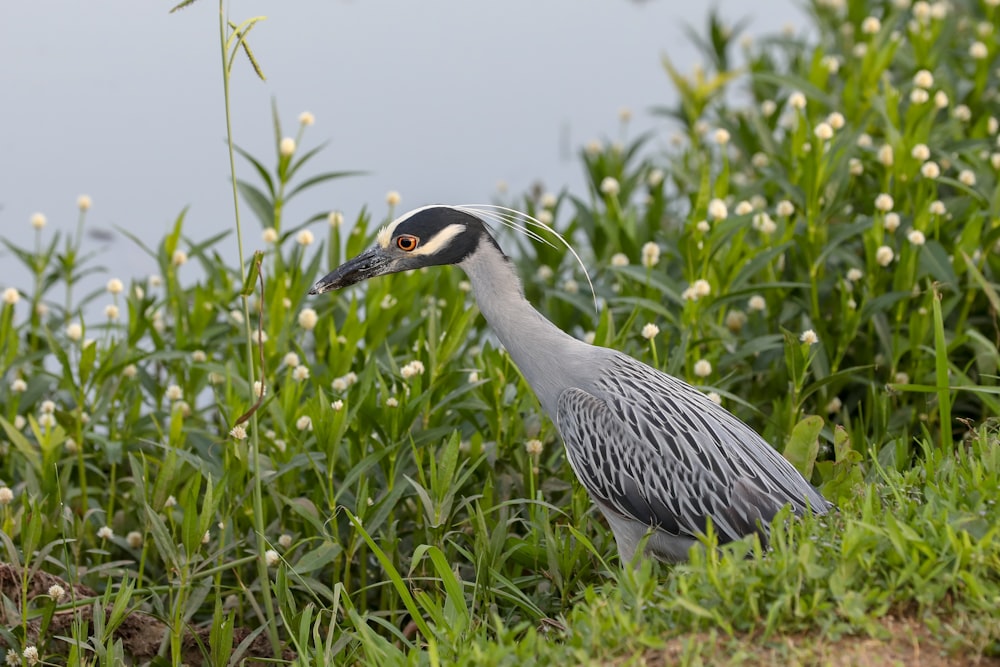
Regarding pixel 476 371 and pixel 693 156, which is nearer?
pixel 476 371

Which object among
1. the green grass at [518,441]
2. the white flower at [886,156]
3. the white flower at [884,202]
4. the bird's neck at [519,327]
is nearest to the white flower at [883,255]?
the green grass at [518,441]

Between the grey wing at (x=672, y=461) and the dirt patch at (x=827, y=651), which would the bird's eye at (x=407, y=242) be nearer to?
the grey wing at (x=672, y=461)

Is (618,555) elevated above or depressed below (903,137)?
below

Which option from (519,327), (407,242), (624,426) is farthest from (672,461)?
(407,242)

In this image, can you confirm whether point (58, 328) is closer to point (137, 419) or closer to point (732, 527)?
point (137, 419)

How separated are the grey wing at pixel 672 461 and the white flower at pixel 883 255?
61.4 inches

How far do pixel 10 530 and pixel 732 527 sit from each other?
8.39 feet

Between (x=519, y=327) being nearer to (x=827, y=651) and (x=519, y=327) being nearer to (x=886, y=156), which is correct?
(x=827, y=651)

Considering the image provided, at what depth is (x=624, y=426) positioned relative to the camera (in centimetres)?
432

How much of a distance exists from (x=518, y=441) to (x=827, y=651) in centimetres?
212

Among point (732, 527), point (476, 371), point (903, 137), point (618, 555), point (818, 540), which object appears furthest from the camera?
point (903, 137)

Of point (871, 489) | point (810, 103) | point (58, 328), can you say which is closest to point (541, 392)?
point (871, 489)

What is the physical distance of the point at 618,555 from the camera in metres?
4.54

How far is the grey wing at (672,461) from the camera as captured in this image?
4.18 m
